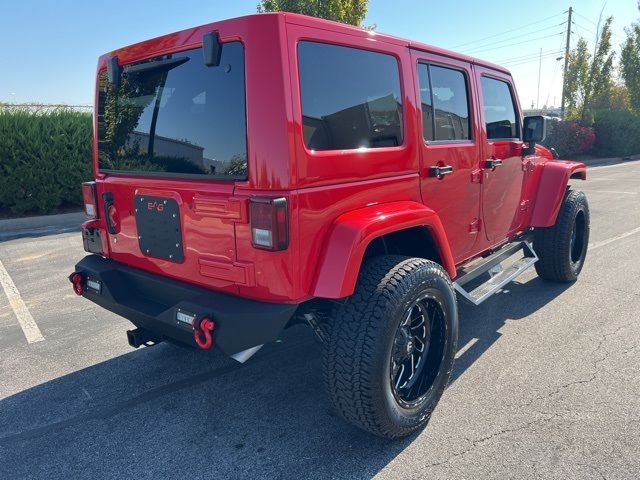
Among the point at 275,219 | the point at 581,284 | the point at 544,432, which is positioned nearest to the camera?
the point at 275,219

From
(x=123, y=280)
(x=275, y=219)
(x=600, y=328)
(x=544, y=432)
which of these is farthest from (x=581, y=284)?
(x=123, y=280)

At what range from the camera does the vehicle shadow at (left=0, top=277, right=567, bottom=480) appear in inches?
93.7

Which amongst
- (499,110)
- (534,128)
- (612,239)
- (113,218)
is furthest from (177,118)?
(612,239)

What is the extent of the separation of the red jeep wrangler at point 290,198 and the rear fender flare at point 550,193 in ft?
5.05

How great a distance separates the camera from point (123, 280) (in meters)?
2.89

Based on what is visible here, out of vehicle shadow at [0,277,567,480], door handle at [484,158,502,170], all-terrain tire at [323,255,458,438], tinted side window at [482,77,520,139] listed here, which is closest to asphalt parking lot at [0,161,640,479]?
vehicle shadow at [0,277,567,480]

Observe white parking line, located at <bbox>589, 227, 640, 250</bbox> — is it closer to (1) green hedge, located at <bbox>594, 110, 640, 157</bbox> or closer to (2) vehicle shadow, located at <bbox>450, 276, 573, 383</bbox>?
(2) vehicle shadow, located at <bbox>450, 276, 573, 383</bbox>

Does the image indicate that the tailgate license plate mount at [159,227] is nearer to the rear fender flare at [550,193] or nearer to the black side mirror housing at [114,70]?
the black side mirror housing at [114,70]

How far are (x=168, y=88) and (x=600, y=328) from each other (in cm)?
366

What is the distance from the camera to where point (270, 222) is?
208 cm

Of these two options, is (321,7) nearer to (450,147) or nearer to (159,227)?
(450,147)

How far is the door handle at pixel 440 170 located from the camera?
295 centimetres

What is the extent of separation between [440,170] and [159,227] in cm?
173

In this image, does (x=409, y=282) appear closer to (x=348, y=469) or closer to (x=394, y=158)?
(x=394, y=158)
